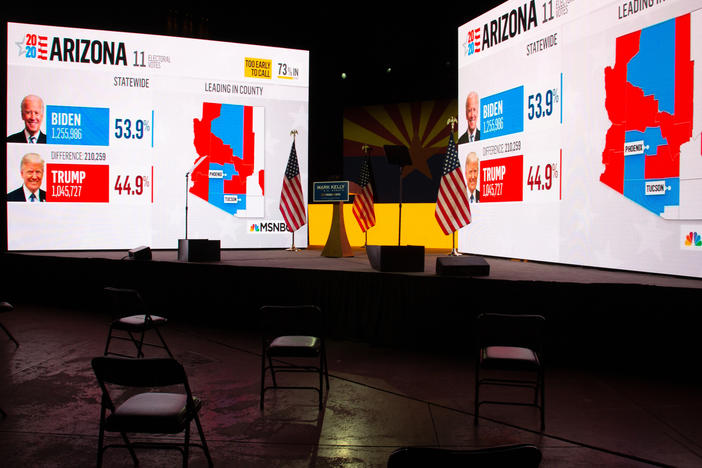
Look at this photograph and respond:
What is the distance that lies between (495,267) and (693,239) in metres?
1.86

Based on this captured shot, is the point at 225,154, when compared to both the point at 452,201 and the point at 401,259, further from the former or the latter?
the point at 401,259

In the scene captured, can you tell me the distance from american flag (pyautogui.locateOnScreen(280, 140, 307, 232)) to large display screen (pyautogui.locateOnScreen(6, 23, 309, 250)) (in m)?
0.37

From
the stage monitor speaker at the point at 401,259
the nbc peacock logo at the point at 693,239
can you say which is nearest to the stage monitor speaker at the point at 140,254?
the stage monitor speaker at the point at 401,259

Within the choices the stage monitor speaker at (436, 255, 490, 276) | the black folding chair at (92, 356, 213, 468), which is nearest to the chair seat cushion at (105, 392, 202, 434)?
the black folding chair at (92, 356, 213, 468)

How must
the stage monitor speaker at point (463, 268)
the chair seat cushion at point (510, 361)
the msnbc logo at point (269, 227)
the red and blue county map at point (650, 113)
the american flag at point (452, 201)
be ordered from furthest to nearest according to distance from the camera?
Answer: 1. the msnbc logo at point (269, 227)
2. the american flag at point (452, 201)
3. the stage monitor speaker at point (463, 268)
4. the red and blue county map at point (650, 113)
5. the chair seat cushion at point (510, 361)

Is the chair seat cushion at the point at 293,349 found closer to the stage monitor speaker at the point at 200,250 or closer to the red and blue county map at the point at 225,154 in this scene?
the stage monitor speaker at the point at 200,250

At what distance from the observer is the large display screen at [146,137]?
7.68 m

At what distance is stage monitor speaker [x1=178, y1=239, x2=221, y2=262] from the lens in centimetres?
645

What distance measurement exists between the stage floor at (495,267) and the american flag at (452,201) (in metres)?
0.54

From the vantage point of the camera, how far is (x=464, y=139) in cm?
764

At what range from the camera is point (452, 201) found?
6.84 meters

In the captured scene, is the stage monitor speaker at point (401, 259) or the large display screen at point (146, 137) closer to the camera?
the stage monitor speaker at point (401, 259)

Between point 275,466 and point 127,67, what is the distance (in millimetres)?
6914

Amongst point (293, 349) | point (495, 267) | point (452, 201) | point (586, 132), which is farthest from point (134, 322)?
point (586, 132)
